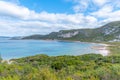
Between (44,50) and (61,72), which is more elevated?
(61,72)

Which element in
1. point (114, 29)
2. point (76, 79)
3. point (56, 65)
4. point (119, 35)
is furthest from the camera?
point (114, 29)

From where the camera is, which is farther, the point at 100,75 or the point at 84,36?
the point at 84,36

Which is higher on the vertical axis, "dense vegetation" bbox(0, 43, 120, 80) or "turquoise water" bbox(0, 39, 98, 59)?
"dense vegetation" bbox(0, 43, 120, 80)

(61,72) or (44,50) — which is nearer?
(61,72)

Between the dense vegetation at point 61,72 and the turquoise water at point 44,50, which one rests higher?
the dense vegetation at point 61,72

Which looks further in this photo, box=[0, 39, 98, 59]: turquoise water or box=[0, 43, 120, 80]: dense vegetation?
box=[0, 39, 98, 59]: turquoise water

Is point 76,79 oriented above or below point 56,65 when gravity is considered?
above

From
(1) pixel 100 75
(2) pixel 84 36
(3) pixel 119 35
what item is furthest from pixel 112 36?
(1) pixel 100 75

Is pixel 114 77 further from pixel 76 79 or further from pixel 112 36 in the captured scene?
pixel 112 36

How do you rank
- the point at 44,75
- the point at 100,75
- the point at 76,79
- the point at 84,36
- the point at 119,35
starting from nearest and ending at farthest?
the point at 44,75, the point at 76,79, the point at 100,75, the point at 119,35, the point at 84,36

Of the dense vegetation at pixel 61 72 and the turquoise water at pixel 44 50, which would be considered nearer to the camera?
the dense vegetation at pixel 61 72
